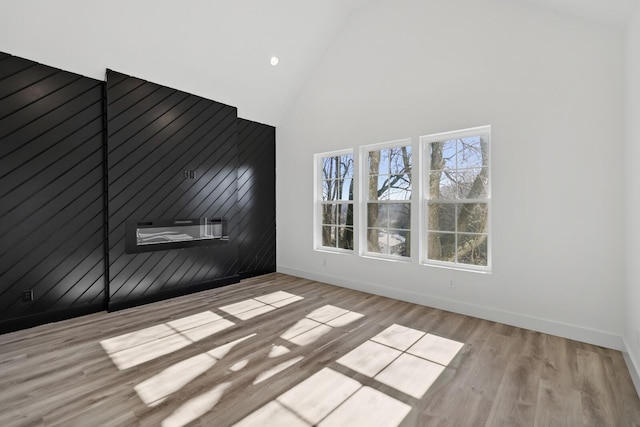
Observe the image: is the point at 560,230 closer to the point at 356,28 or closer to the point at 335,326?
the point at 335,326

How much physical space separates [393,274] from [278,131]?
3.31 metres

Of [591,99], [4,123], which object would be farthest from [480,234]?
[4,123]

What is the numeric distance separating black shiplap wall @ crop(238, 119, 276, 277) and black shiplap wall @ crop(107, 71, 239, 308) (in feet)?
0.92

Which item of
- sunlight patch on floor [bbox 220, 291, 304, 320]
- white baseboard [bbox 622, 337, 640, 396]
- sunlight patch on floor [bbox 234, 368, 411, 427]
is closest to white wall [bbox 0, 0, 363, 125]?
sunlight patch on floor [bbox 220, 291, 304, 320]

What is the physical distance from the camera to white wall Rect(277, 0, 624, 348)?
270 centimetres

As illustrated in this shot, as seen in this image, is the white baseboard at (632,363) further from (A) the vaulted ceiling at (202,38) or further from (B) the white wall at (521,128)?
(A) the vaulted ceiling at (202,38)

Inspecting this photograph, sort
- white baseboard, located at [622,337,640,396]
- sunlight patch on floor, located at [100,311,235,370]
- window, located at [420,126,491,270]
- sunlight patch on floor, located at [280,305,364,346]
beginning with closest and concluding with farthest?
white baseboard, located at [622,337,640,396] < sunlight patch on floor, located at [100,311,235,370] < sunlight patch on floor, located at [280,305,364,346] < window, located at [420,126,491,270]

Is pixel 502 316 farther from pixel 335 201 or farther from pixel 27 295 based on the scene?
pixel 27 295

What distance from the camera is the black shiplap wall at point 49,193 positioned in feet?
9.73

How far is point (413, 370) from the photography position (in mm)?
2309

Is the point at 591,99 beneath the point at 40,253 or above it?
above

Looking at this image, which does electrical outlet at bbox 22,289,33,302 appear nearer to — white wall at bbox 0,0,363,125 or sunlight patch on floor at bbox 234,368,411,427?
white wall at bbox 0,0,363,125

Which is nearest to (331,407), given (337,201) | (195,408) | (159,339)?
(195,408)

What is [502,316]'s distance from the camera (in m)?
3.21
